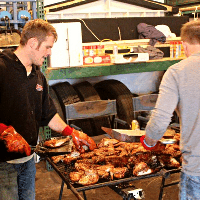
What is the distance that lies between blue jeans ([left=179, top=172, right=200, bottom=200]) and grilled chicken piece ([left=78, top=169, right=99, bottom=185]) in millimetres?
616

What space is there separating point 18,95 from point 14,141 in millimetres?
341

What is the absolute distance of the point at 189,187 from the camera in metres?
2.05

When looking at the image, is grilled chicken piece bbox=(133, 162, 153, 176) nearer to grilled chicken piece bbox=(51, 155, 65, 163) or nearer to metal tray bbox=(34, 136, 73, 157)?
metal tray bbox=(34, 136, 73, 157)

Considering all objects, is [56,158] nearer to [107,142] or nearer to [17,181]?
[17,181]

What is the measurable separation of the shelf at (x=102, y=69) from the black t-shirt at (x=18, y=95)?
212 cm

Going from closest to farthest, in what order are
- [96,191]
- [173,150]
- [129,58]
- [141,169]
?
[141,169] < [173,150] < [96,191] < [129,58]

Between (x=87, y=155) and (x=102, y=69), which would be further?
(x=102, y=69)

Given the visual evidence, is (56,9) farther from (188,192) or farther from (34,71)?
(188,192)

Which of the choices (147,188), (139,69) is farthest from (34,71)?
(139,69)

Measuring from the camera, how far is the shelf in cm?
464

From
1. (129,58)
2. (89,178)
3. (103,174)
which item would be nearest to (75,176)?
(89,178)

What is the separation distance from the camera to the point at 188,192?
6.77 feet

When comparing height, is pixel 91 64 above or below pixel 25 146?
above

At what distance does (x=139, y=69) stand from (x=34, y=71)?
9.94ft
